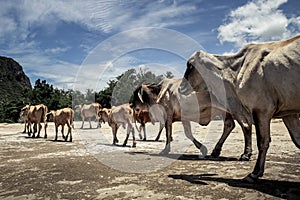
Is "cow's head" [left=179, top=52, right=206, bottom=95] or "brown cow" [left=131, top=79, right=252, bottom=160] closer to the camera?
"cow's head" [left=179, top=52, right=206, bottom=95]

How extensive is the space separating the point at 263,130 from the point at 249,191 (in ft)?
4.07

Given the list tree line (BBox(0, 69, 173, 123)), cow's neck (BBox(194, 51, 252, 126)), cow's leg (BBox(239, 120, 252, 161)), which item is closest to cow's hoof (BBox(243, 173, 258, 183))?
cow's neck (BBox(194, 51, 252, 126))

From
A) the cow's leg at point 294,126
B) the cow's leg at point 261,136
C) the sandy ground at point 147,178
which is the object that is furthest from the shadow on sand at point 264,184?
the cow's leg at point 294,126

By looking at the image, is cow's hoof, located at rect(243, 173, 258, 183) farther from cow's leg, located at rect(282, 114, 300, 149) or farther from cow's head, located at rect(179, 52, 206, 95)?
cow's head, located at rect(179, 52, 206, 95)

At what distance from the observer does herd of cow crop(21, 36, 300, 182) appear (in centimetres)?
510

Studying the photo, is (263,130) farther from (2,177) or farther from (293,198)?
(2,177)

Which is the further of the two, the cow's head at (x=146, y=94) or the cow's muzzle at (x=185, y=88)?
the cow's head at (x=146, y=94)

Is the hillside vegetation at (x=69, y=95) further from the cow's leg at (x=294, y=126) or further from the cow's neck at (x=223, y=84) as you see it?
the cow's leg at (x=294, y=126)

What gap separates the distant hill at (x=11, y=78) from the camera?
8423 centimetres

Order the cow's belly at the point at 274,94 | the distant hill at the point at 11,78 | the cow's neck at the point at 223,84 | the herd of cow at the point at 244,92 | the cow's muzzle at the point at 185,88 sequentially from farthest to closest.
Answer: the distant hill at the point at 11,78
the cow's muzzle at the point at 185,88
the cow's neck at the point at 223,84
the herd of cow at the point at 244,92
the cow's belly at the point at 274,94

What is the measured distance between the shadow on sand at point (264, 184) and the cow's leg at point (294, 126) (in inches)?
38.6

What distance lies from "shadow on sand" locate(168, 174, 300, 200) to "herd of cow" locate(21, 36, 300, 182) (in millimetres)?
233

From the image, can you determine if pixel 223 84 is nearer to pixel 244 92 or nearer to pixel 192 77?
pixel 192 77

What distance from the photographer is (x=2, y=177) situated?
250 inches
